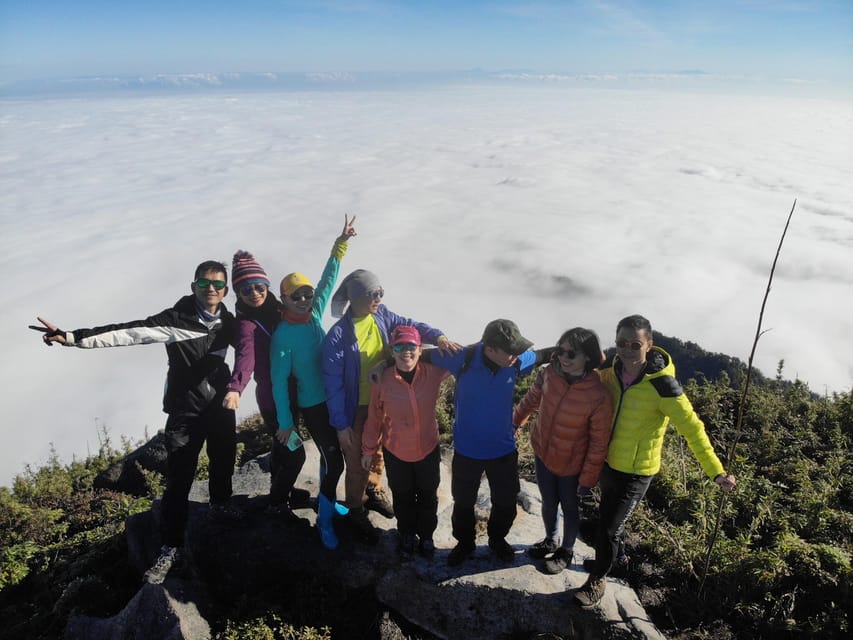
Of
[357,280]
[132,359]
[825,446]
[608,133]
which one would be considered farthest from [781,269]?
[608,133]

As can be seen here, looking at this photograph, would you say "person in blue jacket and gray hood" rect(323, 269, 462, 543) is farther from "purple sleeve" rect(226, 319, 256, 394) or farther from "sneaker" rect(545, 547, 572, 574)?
"sneaker" rect(545, 547, 572, 574)

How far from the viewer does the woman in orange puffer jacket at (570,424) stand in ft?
9.89

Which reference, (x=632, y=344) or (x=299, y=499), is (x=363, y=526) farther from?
(x=632, y=344)

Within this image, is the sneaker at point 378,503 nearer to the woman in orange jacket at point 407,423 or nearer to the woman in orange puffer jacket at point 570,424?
the woman in orange jacket at point 407,423

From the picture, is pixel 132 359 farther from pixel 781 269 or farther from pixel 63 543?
pixel 781 269

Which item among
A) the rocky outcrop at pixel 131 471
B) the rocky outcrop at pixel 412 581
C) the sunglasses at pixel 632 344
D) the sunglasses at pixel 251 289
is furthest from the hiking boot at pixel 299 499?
the rocky outcrop at pixel 131 471

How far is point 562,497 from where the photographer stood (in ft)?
10.9

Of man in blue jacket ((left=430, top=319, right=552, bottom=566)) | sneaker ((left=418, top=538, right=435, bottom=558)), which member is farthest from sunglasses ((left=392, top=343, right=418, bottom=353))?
sneaker ((left=418, top=538, right=435, bottom=558))

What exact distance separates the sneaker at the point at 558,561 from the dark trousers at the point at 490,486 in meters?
0.39

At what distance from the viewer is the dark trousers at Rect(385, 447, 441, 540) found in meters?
3.33

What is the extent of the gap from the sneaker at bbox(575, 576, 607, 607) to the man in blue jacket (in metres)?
0.64

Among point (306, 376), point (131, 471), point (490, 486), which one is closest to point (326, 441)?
point (306, 376)

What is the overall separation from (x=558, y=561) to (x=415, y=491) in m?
1.15

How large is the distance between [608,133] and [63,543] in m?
211
